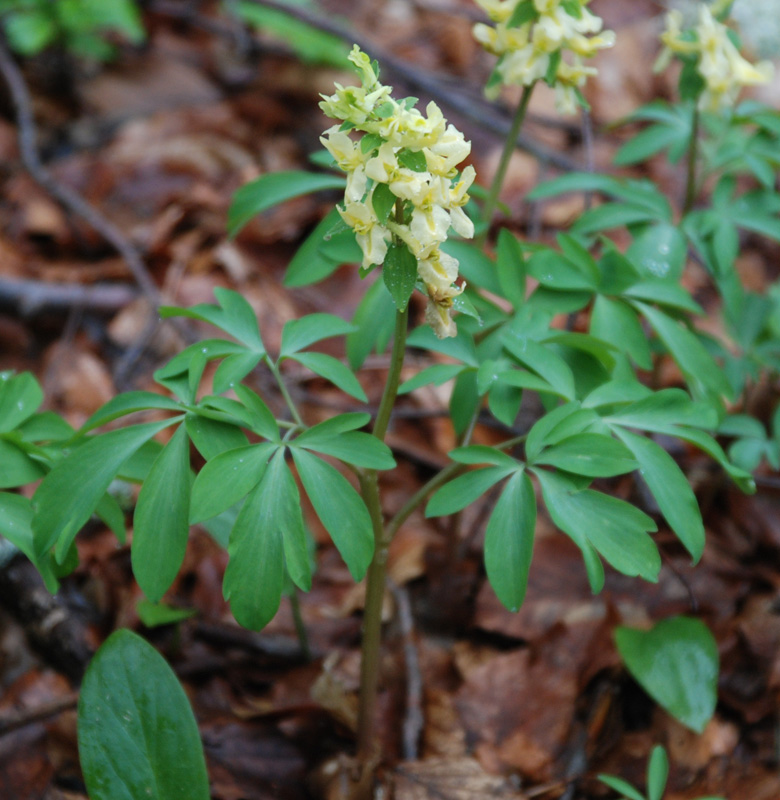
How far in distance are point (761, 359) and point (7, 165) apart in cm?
340

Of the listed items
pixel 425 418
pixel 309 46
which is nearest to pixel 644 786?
pixel 425 418

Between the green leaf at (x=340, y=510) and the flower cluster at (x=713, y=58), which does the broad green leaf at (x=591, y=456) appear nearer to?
the green leaf at (x=340, y=510)

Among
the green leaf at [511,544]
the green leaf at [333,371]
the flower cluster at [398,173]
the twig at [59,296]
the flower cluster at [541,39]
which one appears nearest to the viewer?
the flower cluster at [398,173]

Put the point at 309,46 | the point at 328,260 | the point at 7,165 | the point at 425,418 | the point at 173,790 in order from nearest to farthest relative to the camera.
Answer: the point at 173,790, the point at 328,260, the point at 425,418, the point at 7,165, the point at 309,46

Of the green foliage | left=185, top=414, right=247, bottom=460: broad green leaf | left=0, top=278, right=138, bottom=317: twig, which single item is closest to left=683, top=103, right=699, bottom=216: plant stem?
left=185, top=414, right=247, bottom=460: broad green leaf

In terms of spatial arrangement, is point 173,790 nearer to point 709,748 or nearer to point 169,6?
point 709,748

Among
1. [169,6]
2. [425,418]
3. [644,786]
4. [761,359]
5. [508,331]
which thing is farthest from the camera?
[169,6]

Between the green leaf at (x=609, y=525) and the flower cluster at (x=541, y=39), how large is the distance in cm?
93

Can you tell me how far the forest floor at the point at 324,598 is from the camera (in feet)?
5.55

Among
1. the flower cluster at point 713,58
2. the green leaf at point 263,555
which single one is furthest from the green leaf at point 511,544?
the flower cluster at point 713,58

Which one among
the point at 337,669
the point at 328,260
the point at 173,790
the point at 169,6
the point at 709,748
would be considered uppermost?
the point at 328,260

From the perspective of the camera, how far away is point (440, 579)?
6.82 ft

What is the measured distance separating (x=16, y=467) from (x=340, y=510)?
0.60 m

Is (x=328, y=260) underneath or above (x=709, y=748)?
above
